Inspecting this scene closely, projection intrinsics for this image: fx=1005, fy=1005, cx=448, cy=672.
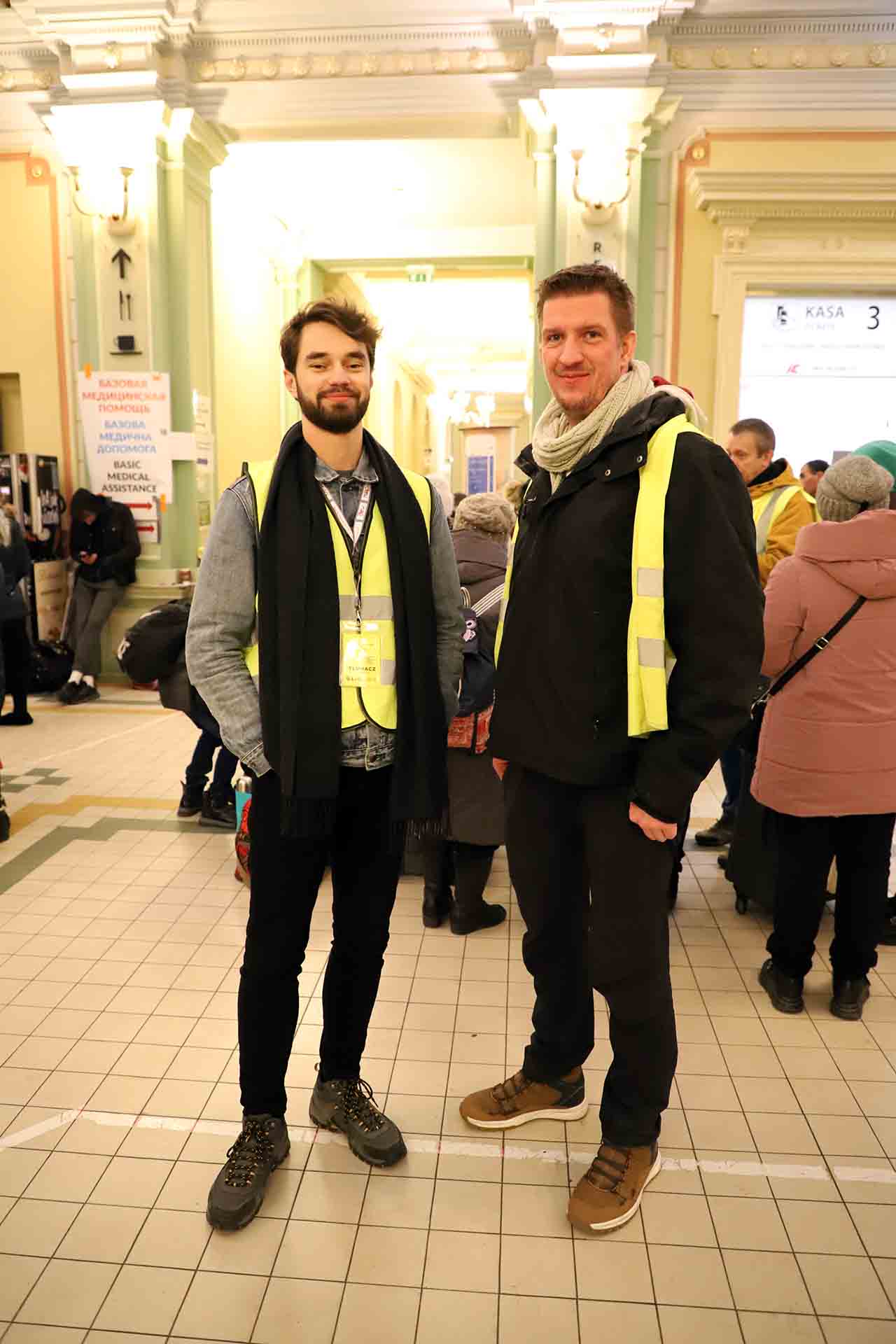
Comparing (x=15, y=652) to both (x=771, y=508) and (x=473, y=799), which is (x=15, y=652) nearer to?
(x=473, y=799)

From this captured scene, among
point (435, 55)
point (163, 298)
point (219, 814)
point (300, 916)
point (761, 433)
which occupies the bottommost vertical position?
point (219, 814)

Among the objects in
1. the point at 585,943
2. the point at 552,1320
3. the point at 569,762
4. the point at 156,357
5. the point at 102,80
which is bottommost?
the point at 552,1320

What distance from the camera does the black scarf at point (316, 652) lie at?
1.78 metres

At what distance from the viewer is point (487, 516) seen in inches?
121

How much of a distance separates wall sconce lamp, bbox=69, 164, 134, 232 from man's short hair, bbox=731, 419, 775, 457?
4618 millimetres

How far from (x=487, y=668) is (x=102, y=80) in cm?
535

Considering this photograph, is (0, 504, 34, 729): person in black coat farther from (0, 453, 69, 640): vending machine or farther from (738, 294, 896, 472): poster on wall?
(738, 294, 896, 472): poster on wall

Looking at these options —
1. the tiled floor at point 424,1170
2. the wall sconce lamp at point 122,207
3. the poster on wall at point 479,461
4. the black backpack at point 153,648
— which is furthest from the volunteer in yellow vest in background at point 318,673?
the poster on wall at point 479,461

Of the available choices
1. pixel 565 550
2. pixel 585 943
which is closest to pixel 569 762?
pixel 565 550

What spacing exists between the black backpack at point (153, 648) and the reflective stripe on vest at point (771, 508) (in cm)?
200

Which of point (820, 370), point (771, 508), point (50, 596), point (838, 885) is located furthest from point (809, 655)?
point (50, 596)

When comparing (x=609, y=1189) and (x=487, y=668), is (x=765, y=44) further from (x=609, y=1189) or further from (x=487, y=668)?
(x=609, y=1189)

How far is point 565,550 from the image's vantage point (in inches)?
69.4

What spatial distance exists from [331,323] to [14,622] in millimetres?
4194
